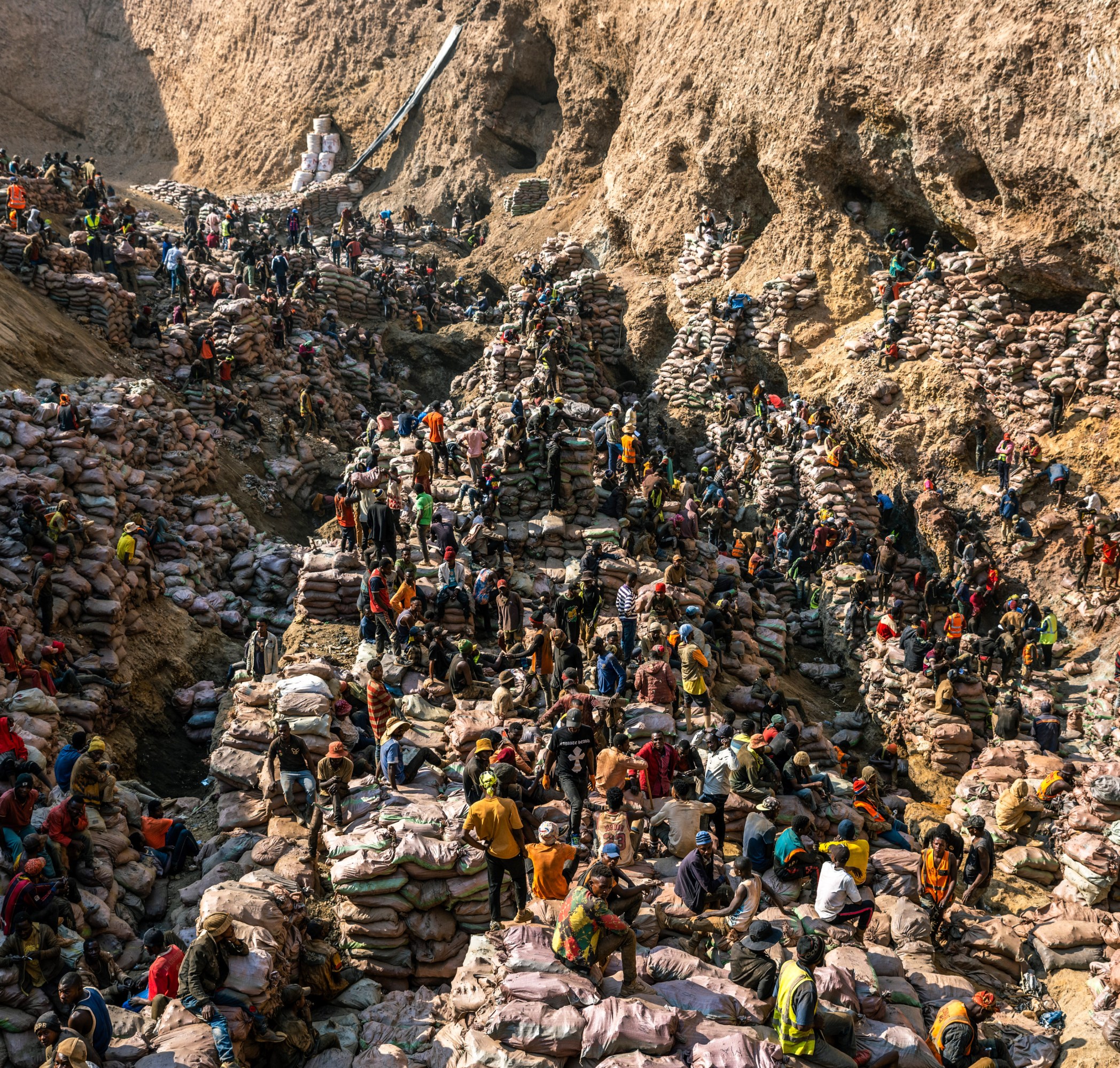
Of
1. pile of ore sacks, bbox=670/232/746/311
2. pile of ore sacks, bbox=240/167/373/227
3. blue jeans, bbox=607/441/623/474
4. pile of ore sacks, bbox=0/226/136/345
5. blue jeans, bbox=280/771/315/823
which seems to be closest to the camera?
blue jeans, bbox=280/771/315/823

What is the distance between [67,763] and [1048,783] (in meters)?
12.5

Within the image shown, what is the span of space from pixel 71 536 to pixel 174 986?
9016 mm

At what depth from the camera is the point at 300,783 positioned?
38.7ft

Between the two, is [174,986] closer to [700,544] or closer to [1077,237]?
[700,544]

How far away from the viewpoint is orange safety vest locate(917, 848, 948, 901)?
35.2 ft

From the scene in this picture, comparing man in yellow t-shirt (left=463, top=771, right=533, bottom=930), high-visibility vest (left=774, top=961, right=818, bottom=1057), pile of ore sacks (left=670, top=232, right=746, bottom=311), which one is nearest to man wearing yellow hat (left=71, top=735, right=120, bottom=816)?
man in yellow t-shirt (left=463, top=771, right=533, bottom=930)

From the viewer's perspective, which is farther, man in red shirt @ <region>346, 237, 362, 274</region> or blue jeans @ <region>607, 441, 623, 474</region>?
man in red shirt @ <region>346, 237, 362, 274</region>

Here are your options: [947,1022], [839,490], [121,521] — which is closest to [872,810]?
[947,1022]

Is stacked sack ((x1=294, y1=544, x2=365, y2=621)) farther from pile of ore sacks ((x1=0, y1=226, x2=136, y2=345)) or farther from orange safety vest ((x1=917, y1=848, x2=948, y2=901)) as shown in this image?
pile of ore sacks ((x1=0, y1=226, x2=136, y2=345))

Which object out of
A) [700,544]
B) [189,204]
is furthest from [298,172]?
[700,544]

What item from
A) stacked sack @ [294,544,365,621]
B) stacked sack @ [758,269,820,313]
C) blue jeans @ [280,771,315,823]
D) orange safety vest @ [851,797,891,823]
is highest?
stacked sack @ [758,269,820,313]

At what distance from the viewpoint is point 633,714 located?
13562mm

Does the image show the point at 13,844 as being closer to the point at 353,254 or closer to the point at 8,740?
the point at 8,740

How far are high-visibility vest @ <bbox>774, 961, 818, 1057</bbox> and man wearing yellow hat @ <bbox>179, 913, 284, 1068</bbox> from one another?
3.98 m
